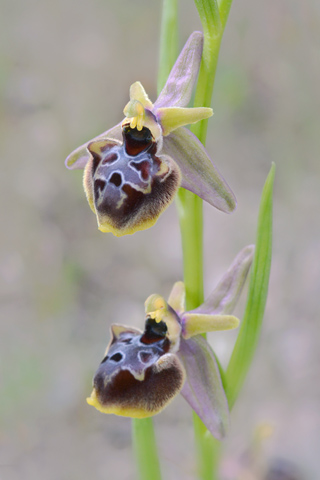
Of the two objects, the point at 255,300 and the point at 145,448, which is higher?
the point at 255,300

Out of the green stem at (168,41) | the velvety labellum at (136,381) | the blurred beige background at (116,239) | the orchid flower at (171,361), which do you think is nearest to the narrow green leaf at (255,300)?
the orchid flower at (171,361)

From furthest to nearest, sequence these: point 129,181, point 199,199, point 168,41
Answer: point 168,41, point 199,199, point 129,181

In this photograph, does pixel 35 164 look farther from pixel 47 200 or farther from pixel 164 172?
pixel 164 172

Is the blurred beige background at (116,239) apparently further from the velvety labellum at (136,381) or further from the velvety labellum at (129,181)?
the velvety labellum at (129,181)

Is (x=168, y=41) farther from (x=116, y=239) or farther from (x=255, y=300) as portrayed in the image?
(x=116, y=239)

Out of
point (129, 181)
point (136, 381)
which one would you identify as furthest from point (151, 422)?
point (129, 181)

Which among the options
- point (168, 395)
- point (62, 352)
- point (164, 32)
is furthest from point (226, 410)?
point (62, 352)
